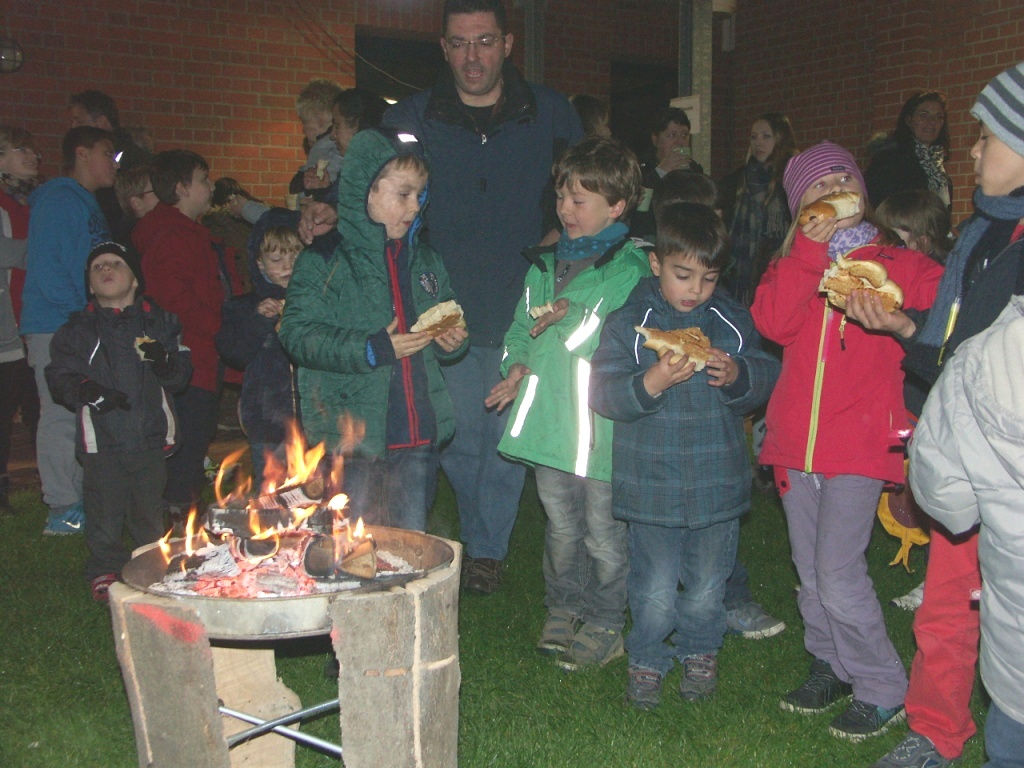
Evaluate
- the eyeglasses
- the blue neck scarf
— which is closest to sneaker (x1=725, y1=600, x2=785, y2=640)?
the blue neck scarf

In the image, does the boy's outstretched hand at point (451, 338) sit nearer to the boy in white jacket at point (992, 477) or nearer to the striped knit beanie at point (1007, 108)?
the boy in white jacket at point (992, 477)

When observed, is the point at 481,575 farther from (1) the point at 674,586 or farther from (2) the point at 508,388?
(1) the point at 674,586

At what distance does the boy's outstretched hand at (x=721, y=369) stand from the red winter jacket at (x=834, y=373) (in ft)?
0.73

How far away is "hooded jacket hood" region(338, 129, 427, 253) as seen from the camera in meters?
4.36

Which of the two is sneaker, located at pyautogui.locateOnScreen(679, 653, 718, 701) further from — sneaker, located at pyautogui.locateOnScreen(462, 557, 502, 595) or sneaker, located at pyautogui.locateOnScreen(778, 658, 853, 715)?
sneaker, located at pyautogui.locateOnScreen(462, 557, 502, 595)

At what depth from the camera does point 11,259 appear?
7.19 metres

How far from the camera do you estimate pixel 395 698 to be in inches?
117

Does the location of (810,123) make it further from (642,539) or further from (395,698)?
(395,698)

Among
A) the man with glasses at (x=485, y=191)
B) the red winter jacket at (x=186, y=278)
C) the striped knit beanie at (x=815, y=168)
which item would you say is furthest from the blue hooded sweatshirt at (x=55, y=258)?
the striped knit beanie at (x=815, y=168)

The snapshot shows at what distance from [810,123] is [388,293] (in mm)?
9971

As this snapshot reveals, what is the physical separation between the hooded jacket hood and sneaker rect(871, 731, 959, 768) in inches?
105

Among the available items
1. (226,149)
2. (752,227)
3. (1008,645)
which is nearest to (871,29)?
(752,227)

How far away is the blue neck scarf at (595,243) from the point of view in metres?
4.57

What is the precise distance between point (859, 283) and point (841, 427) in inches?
22.3
